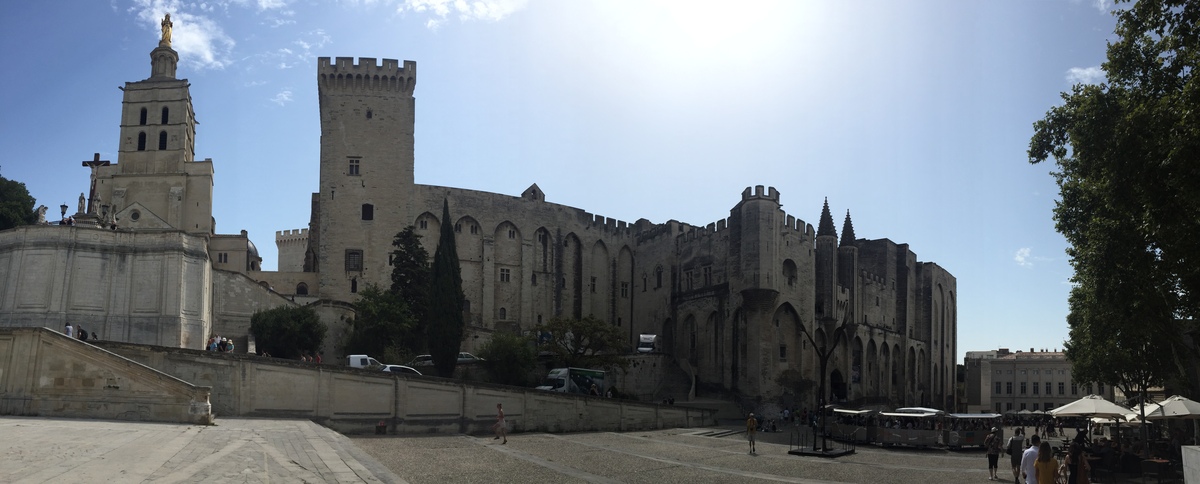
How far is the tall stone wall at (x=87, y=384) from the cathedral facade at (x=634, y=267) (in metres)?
28.4

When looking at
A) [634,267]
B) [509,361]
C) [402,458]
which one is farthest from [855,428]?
[634,267]

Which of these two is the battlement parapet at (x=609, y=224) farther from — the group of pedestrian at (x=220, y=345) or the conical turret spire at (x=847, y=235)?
the group of pedestrian at (x=220, y=345)

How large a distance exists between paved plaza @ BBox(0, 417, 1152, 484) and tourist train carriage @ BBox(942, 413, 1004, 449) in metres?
0.44

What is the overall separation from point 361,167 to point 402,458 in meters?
34.8

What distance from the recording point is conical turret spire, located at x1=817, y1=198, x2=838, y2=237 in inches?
2121

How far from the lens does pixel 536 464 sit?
2098 cm

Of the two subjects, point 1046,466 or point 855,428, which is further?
point 855,428

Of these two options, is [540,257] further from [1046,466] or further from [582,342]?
[1046,466]

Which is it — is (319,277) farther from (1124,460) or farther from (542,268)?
(1124,460)

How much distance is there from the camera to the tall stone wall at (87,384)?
2052 cm

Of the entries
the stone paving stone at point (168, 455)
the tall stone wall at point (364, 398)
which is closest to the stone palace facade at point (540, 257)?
the tall stone wall at point (364, 398)

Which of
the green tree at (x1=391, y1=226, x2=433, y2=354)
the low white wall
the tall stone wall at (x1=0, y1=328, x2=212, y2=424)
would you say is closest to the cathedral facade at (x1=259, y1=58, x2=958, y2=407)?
the green tree at (x1=391, y1=226, x2=433, y2=354)

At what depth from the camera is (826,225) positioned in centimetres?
5434

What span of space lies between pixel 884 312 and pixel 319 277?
36.9m
